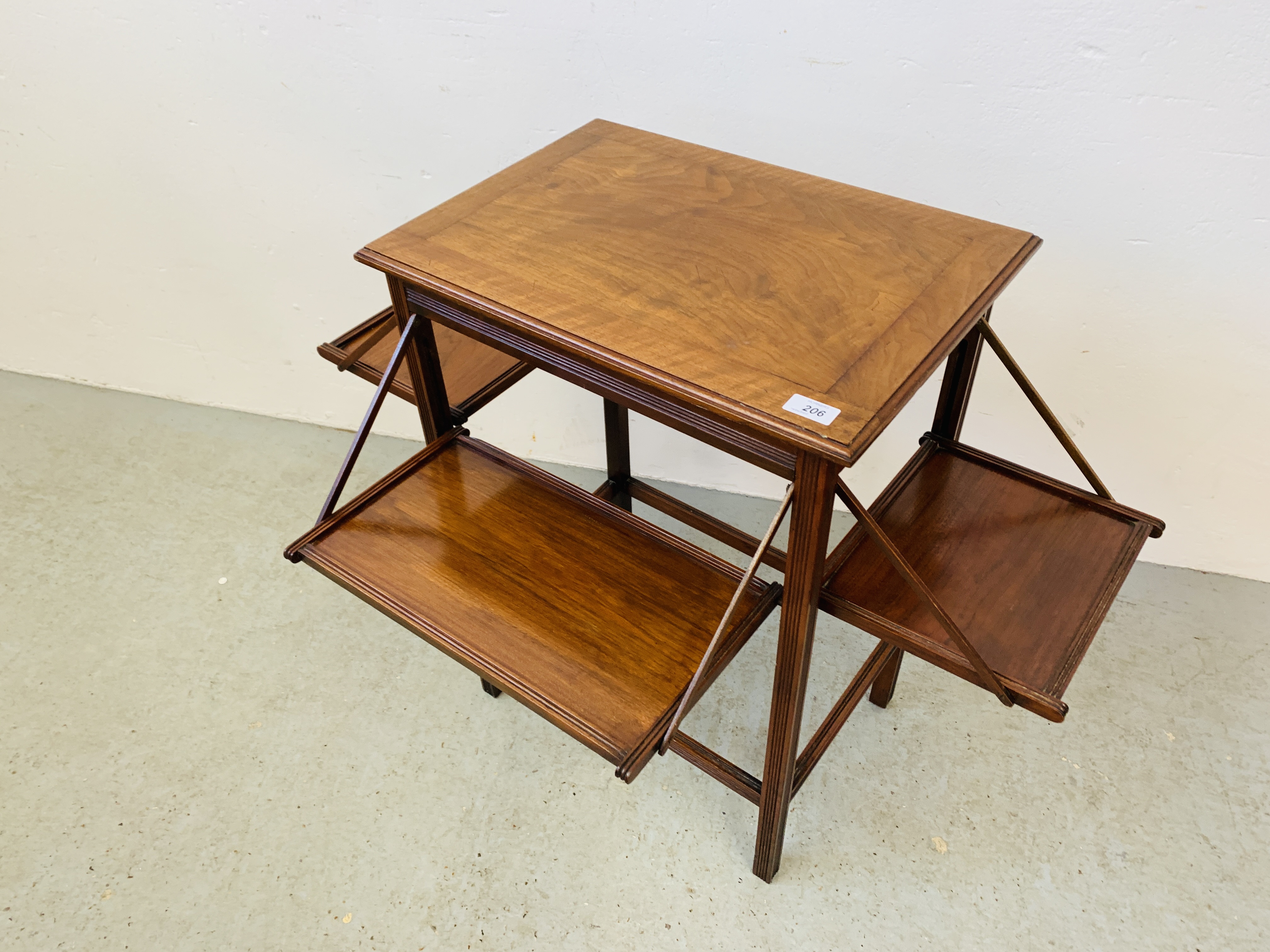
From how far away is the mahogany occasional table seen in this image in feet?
4.04

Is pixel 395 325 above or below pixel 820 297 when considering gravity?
below

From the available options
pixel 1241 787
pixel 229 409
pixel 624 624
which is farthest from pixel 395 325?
pixel 1241 787

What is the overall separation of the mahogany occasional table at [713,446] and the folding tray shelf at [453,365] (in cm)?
7

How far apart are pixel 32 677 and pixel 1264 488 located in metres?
3.04

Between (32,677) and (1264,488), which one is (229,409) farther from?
(1264,488)

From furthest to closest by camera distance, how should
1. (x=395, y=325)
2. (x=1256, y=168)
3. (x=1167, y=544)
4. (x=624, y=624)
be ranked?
1. (x=1167, y=544)
2. (x=1256, y=168)
3. (x=395, y=325)
4. (x=624, y=624)

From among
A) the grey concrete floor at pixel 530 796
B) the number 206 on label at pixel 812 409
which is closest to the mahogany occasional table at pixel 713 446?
the number 206 on label at pixel 812 409

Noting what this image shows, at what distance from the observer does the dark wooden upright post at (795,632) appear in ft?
3.87

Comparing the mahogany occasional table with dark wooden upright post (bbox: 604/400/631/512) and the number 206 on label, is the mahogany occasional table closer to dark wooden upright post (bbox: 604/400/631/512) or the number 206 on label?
the number 206 on label

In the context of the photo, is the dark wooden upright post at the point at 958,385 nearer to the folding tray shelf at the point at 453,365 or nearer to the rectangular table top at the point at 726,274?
the rectangular table top at the point at 726,274

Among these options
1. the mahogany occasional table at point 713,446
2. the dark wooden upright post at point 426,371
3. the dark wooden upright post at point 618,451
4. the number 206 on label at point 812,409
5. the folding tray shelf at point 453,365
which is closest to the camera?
the number 206 on label at point 812,409

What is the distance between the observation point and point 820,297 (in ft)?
4.33

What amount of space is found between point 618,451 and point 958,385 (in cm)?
80

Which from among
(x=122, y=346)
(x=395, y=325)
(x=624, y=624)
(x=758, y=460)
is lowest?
(x=122, y=346)
